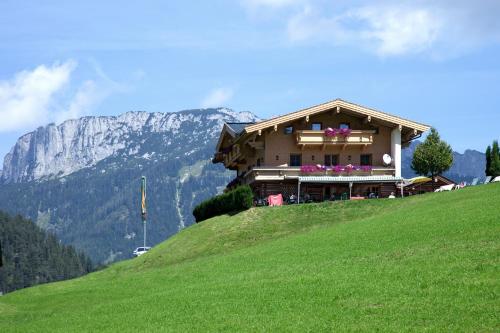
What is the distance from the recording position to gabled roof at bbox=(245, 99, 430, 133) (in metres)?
67.7

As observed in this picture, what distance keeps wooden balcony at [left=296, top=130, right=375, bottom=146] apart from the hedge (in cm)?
809

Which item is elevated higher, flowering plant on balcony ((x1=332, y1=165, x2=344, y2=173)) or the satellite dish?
the satellite dish

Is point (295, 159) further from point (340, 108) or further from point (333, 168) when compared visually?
point (340, 108)

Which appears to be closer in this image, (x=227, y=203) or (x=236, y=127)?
(x=227, y=203)

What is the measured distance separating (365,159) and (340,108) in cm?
523

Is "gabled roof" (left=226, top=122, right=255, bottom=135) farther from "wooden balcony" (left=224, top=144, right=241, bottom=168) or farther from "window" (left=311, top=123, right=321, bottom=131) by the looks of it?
"window" (left=311, top=123, right=321, bottom=131)

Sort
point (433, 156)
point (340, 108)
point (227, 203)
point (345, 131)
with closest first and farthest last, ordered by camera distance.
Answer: point (227, 203) < point (340, 108) < point (345, 131) < point (433, 156)

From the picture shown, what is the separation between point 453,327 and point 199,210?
2009 inches

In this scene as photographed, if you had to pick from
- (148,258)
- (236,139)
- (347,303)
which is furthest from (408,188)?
(347,303)

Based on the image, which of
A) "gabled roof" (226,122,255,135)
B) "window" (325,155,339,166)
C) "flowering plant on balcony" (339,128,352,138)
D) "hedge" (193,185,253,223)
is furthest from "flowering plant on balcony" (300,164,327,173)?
"gabled roof" (226,122,255,135)

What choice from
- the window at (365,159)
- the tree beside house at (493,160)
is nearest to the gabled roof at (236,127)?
the window at (365,159)

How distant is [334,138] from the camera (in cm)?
6956

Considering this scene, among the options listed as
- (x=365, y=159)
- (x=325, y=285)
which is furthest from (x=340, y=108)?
(x=325, y=285)

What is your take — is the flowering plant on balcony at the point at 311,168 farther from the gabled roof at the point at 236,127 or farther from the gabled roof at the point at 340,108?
the gabled roof at the point at 236,127
